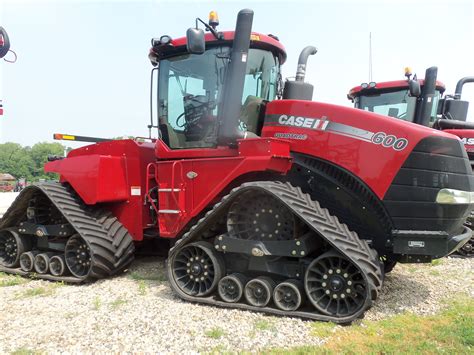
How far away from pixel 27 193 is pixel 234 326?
13.0 ft

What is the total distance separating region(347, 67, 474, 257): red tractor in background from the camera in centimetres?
789

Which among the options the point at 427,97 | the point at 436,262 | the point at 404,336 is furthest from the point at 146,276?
the point at 427,97

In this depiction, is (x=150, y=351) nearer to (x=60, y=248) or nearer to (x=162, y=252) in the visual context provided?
(x=60, y=248)

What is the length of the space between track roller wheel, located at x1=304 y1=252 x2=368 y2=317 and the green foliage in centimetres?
9869

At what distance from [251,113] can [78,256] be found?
297 cm

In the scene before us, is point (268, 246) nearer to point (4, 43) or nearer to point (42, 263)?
point (42, 263)

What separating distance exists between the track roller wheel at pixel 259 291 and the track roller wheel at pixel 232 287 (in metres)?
0.09

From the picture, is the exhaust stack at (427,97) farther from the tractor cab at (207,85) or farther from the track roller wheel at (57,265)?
the track roller wheel at (57,265)

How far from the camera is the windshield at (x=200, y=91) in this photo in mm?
5168

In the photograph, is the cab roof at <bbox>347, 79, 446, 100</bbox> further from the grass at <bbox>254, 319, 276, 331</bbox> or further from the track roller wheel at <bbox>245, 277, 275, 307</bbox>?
the grass at <bbox>254, 319, 276, 331</bbox>

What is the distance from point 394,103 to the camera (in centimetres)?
874

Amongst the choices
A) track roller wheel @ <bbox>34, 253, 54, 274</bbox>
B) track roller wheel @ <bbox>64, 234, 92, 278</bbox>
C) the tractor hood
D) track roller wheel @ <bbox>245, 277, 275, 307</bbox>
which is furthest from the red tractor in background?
track roller wheel @ <bbox>34, 253, 54, 274</bbox>

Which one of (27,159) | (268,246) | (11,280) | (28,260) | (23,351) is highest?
(268,246)

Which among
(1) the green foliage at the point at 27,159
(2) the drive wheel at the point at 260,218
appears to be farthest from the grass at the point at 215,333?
(1) the green foliage at the point at 27,159
